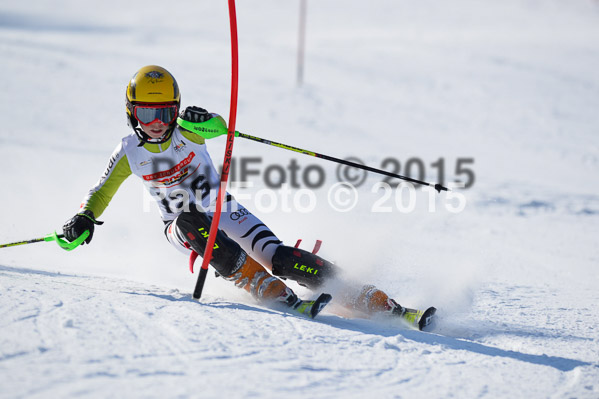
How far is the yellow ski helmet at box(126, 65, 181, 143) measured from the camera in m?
3.51

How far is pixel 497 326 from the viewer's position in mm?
3539

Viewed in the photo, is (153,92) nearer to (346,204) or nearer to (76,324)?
(76,324)

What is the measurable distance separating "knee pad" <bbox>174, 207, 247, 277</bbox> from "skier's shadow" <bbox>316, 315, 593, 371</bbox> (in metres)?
0.61

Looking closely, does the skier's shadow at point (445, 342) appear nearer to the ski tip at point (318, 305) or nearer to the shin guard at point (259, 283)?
the ski tip at point (318, 305)

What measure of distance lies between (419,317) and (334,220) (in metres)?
2.73

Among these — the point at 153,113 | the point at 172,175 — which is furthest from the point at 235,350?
the point at 153,113

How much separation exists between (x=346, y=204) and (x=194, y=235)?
3669mm

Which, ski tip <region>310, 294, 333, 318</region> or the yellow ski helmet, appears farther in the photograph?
the yellow ski helmet

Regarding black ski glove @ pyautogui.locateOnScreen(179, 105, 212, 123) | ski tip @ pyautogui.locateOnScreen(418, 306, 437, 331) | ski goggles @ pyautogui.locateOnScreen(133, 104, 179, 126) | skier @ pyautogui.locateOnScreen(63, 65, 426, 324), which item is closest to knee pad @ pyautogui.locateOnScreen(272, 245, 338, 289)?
skier @ pyautogui.locateOnScreen(63, 65, 426, 324)

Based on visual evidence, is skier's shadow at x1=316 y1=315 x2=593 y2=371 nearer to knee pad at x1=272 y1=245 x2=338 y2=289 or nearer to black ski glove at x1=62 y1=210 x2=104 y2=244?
knee pad at x1=272 y1=245 x2=338 y2=289

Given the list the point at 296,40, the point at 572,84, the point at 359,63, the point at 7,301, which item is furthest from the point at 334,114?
the point at 7,301

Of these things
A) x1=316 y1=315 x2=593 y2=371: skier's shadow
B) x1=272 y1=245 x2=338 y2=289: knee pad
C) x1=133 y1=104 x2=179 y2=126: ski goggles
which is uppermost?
x1=133 y1=104 x2=179 y2=126: ski goggles

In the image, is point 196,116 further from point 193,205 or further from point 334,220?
point 334,220

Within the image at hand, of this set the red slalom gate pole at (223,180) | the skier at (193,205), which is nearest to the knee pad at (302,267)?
the skier at (193,205)
